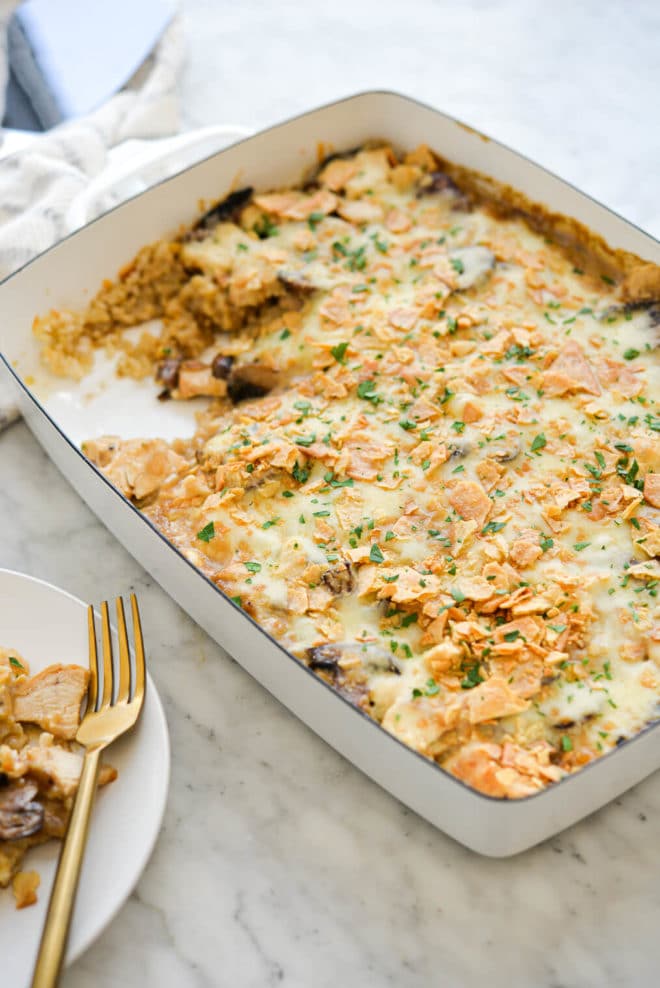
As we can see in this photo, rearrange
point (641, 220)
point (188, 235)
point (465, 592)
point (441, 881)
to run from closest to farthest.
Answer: point (441, 881) < point (465, 592) < point (188, 235) < point (641, 220)

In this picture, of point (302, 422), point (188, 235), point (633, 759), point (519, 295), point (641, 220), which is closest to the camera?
point (633, 759)

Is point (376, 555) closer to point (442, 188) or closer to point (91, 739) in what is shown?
point (91, 739)

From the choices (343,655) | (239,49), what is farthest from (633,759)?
(239,49)

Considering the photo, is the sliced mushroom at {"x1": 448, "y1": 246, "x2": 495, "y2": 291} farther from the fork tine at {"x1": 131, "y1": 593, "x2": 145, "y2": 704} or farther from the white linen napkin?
the fork tine at {"x1": 131, "y1": 593, "x2": 145, "y2": 704}

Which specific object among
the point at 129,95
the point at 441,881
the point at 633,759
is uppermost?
the point at 129,95

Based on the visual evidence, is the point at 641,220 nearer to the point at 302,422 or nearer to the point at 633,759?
the point at 302,422

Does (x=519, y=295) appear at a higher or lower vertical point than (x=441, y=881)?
higher

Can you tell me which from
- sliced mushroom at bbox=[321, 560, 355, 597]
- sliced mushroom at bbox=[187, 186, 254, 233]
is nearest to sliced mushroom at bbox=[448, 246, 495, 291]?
sliced mushroom at bbox=[187, 186, 254, 233]
